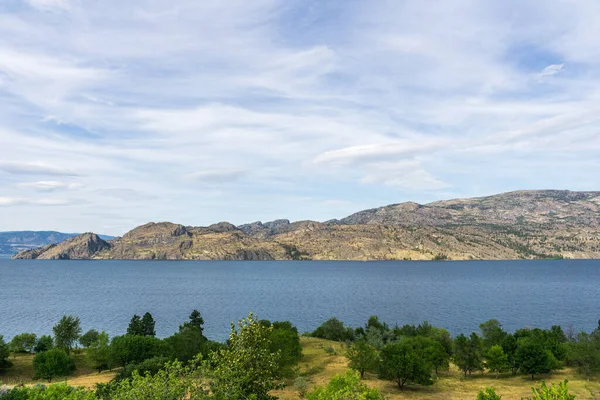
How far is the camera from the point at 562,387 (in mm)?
20500

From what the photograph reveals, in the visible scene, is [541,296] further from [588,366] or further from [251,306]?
[588,366]

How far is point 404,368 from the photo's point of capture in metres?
50.7

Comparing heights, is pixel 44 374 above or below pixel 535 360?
below

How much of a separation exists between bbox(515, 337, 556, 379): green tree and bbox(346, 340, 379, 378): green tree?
2007 cm

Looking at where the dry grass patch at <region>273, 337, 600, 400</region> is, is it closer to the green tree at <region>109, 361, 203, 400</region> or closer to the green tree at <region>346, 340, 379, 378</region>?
the green tree at <region>346, 340, 379, 378</region>

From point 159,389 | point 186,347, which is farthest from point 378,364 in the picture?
point 159,389

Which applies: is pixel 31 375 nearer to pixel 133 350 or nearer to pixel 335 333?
pixel 133 350

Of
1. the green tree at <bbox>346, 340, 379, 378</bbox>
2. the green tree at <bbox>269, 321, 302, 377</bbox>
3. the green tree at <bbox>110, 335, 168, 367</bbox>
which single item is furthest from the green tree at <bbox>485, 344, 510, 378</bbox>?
the green tree at <bbox>110, 335, 168, 367</bbox>

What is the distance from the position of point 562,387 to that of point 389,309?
13941 cm

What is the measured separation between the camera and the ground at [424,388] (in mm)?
48250

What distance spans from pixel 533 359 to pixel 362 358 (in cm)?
2345

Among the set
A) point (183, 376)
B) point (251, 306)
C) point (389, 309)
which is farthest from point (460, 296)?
point (183, 376)

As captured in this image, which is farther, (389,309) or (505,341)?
(389,309)

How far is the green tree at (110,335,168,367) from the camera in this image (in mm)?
65312
